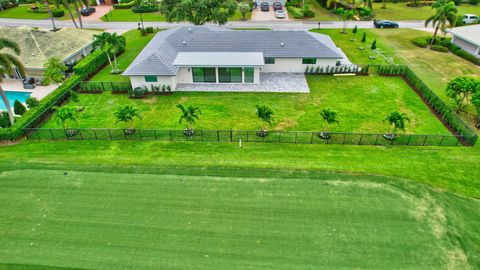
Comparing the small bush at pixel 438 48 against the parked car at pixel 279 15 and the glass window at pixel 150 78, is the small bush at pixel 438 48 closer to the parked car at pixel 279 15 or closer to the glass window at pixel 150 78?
the parked car at pixel 279 15

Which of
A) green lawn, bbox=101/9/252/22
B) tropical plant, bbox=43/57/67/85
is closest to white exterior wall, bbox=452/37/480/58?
green lawn, bbox=101/9/252/22

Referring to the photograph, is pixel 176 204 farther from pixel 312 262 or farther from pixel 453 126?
pixel 453 126

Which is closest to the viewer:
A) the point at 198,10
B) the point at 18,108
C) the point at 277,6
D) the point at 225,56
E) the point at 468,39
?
the point at 18,108

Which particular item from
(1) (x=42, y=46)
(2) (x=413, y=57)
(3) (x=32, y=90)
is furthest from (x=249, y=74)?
(1) (x=42, y=46)

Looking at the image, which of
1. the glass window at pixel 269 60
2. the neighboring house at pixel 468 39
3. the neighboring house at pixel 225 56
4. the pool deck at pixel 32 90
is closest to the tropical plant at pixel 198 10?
the neighboring house at pixel 225 56

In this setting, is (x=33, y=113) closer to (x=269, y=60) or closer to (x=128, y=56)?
(x=128, y=56)
